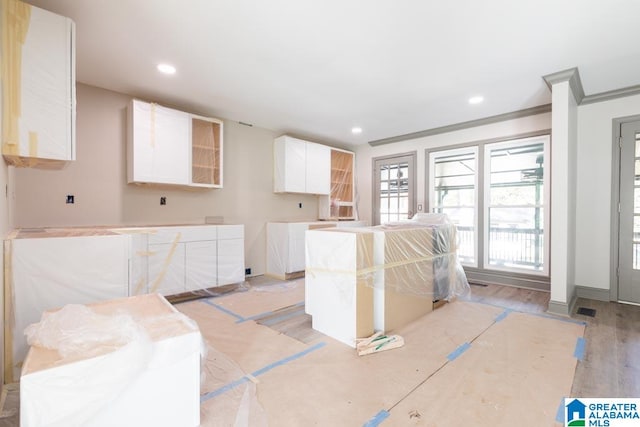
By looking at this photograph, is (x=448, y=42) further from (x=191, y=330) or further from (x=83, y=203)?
(x=83, y=203)

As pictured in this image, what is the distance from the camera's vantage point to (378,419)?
1578 mm

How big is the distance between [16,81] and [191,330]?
1.96 m

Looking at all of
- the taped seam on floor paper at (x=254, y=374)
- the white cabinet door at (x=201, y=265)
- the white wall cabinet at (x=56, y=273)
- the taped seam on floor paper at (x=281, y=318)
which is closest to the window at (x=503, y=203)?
the taped seam on floor paper at (x=281, y=318)

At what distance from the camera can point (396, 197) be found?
567 cm

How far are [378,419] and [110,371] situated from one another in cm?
132

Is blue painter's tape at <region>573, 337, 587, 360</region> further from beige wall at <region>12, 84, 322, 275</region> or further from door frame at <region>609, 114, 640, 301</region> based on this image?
beige wall at <region>12, 84, 322, 275</region>

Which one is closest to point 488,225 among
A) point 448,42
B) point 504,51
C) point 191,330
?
point 504,51

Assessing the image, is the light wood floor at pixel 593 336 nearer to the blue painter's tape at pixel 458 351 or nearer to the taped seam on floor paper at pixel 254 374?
the taped seam on floor paper at pixel 254 374

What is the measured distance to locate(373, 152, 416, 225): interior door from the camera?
5.41 metres

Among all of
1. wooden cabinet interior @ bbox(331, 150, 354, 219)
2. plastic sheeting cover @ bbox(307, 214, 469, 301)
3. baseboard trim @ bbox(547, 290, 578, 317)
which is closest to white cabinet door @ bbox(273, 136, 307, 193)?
wooden cabinet interior @ bbox(331, 150, 354, 219)

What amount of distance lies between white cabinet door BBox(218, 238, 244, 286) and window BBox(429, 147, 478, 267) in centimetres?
334

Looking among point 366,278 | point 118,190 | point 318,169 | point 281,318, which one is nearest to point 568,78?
point 366,278

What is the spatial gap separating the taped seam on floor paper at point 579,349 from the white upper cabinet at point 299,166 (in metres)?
3.97

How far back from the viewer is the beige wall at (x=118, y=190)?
122 inches
